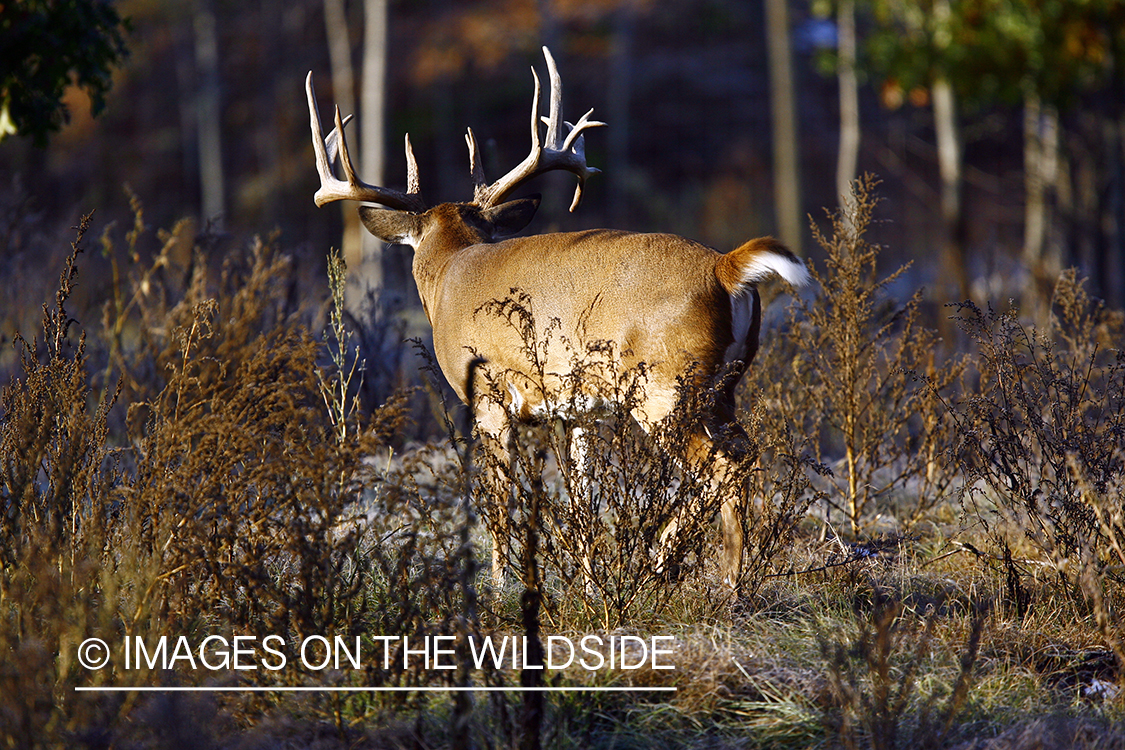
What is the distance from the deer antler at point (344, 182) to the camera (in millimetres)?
5164

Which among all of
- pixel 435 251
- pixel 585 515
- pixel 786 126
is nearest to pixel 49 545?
pixel 585 515

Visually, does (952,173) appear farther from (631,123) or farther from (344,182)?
(631,123)

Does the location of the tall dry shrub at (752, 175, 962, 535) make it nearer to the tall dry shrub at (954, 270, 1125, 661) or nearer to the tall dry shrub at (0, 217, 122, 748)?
the tall dry shrub at (954, 270, 1125, 661)

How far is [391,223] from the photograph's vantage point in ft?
18.0

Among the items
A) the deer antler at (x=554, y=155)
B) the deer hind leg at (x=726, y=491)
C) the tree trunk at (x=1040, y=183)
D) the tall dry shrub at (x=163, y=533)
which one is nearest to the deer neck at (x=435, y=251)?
the deer antler at (x=554, y=155)

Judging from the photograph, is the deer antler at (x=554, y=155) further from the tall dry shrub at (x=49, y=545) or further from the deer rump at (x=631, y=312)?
the tall dry shrub at (x=49, y=545)

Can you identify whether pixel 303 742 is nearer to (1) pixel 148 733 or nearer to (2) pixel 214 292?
(1) pixel 148 733

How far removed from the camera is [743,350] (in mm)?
4074

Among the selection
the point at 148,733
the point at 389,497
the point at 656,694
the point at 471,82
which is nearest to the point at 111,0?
the point at 389,497

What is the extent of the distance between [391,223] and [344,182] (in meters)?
0.33

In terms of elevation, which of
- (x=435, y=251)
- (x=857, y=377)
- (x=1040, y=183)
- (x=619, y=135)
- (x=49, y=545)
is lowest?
(x=49, y=545)

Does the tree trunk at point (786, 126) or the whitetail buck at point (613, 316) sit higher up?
the tree trunk at point (786, 126)

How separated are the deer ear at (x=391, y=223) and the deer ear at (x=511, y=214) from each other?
1.27 feet

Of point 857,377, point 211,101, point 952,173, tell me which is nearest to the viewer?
point 857,377
